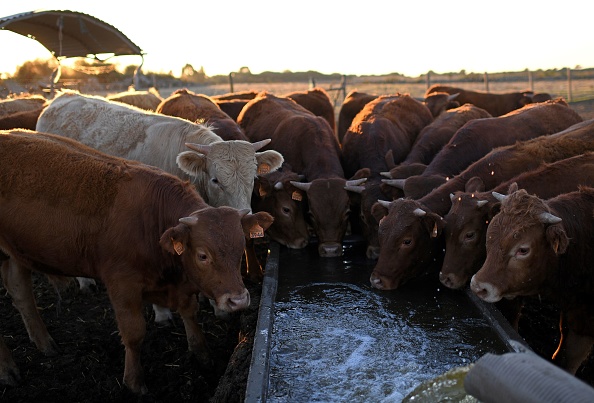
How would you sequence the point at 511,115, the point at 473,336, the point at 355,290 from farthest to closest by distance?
the point at 511,115
the point at 355,290
the point at 473,336

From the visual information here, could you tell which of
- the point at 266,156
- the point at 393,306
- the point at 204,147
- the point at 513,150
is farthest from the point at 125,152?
the point at 513,150

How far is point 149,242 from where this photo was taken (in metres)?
4.91

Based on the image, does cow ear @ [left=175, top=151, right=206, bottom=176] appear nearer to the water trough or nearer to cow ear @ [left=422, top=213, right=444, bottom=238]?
the water trough

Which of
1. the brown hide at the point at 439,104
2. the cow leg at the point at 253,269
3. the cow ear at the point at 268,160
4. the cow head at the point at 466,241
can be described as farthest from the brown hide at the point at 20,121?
the brown hide at the point at 439,104

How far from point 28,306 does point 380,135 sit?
512 cm

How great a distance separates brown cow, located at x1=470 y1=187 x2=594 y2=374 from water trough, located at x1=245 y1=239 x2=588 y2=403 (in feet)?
1.32

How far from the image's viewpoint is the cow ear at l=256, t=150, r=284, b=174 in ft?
22.5

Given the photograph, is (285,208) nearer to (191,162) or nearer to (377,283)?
(191,162)

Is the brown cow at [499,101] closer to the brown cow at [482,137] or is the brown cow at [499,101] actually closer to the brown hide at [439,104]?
the brown hide at [439,104]

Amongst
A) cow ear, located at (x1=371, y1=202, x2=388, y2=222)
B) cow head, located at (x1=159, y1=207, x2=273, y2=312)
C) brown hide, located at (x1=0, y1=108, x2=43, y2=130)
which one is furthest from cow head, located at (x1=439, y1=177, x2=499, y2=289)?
brown hide, located at (x1=0, y1=108, x2=43, y2=130)

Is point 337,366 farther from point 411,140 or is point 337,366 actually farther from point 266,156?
point 411,140

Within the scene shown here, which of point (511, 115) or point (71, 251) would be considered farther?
point (511, 115)

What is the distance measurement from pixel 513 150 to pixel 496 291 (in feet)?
7.97

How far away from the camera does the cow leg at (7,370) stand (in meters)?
5.34
